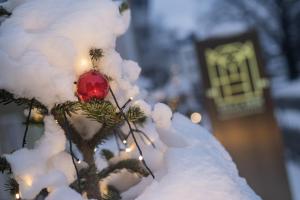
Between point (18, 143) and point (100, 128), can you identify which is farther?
point (18, 143)

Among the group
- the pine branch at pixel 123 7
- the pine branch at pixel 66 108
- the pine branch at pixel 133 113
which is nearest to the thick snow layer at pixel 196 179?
the pine branch at pixel 133 113

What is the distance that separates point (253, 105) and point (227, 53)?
2.14 ft

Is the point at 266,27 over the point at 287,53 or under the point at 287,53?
over

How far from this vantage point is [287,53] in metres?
15.8

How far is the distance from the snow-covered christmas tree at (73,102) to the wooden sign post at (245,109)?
3913 mm

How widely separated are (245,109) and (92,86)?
4259 millimetres

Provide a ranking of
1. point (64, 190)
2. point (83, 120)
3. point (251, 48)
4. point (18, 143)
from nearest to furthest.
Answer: point (64, 190) → point (83, 120) → point (18, 143) → point (251, 48)

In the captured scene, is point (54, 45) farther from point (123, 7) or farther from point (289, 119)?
point (289, 119)

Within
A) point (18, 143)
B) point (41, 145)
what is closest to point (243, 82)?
point (18, 143)

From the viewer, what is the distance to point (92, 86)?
35.5 inches

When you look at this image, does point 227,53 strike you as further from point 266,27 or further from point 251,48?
point 266,27

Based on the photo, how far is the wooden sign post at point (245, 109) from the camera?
4898 mm

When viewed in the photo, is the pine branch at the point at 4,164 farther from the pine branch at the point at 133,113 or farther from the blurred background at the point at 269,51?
the blurred background at the point at 269,51

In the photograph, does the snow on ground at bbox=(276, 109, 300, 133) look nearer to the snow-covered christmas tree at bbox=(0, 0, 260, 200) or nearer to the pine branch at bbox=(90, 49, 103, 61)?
the snow-covered christmas tree at bbox=(0, 0, 260, 200)
